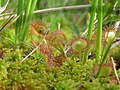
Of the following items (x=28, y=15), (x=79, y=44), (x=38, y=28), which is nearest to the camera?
(x=79, y=44)

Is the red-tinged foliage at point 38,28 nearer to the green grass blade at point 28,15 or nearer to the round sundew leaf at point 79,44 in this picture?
the green grass blade at point 28,15

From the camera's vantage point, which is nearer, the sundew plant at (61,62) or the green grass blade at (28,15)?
the sundew plant at (61,62)

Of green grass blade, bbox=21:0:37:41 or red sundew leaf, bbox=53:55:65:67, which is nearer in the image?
red sundew leaf, bbox=53:55:65:67

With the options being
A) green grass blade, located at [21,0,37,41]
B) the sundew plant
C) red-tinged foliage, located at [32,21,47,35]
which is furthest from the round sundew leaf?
red-tinged foliage, located at [32,21,47,35]

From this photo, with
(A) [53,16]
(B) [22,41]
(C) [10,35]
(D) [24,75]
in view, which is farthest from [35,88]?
(A) [53,16]

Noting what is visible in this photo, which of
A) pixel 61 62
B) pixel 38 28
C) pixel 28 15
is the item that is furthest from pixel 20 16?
pixel 61 62

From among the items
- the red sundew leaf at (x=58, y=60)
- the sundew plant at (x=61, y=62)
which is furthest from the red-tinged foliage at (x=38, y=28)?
the red sundew leaf at (x=58, y=60)

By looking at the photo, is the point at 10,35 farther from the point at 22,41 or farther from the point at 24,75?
the point at 24,75

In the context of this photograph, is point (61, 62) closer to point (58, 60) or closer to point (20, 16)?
point (58, 60)

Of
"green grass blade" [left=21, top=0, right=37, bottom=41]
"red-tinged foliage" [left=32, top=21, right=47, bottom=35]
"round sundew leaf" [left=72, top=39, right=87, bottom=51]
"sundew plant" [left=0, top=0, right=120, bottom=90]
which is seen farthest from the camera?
"red-tinged foliage" [left=32, top=21, right=47, bottom=35]

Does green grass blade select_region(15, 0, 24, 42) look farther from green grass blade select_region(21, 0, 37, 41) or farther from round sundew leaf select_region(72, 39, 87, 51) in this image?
round sundew leaf select_region(72, 39, 87, 51)

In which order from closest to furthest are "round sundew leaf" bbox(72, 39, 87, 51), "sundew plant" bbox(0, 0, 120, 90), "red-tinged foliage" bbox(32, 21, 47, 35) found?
"sundew plant" bbox(0, 0, 120, 90) → "round sundew leaf" bbox(72, 39, 87, 51) → "red-tinged foliage" bbox(32, 21, 47, 35)
